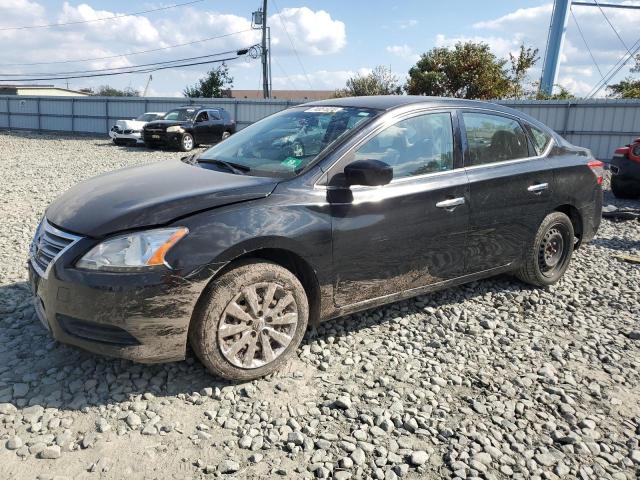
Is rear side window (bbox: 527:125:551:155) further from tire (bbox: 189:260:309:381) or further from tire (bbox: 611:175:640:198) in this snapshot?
tire (bbox: 611:175:640:198)

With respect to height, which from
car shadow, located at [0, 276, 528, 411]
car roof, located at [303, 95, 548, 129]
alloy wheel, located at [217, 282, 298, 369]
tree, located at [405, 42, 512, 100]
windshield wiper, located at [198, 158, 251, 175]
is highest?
tree, located at [405, 42, 512, 100]

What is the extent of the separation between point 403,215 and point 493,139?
1.30 meters

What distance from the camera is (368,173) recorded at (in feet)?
10.8

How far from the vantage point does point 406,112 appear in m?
3.88

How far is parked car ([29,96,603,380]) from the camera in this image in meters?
2.87

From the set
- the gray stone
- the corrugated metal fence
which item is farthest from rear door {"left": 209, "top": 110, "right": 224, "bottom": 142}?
the gray stone

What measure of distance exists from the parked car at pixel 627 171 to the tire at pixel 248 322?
8.79 m

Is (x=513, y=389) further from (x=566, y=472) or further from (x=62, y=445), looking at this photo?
(x=62, y=445)

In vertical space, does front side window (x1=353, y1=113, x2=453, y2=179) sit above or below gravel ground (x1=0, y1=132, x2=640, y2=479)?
above

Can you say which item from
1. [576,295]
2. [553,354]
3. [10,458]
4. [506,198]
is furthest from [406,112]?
[10,458]

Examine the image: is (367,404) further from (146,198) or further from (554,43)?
(554,43)

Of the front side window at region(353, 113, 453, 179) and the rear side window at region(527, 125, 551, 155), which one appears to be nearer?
the front side window at region(353, 113, 453, 179)

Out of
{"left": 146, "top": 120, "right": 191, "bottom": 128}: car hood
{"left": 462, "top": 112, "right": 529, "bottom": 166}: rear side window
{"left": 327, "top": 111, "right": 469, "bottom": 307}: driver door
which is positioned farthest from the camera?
{"left": 146, "top": 120, "right": 191, "bottom": 128}: car hood

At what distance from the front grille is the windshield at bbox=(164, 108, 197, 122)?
17.4 m
